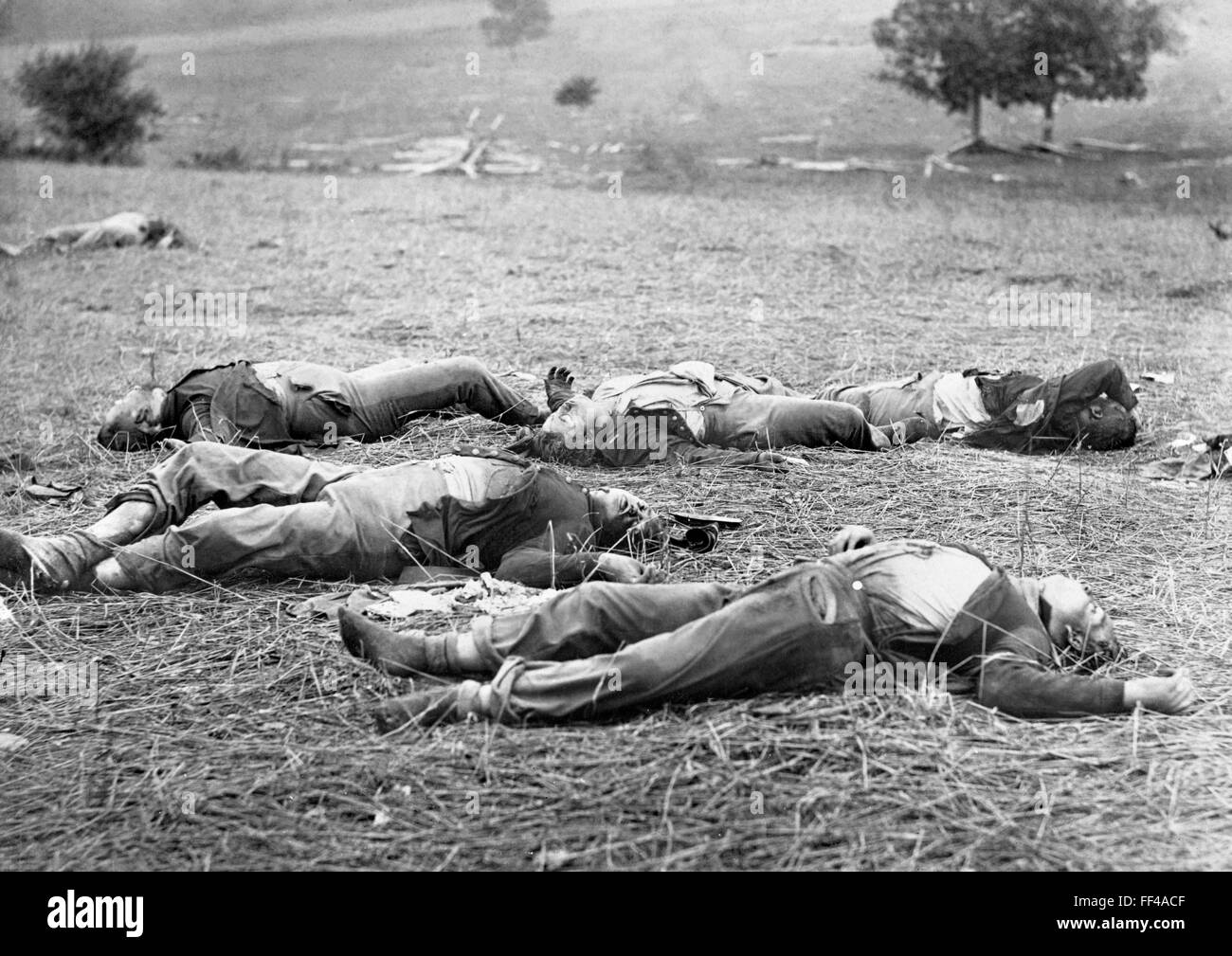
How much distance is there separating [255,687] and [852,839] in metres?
1.49

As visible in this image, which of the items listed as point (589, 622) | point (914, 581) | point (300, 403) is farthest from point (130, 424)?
point (914, 581)

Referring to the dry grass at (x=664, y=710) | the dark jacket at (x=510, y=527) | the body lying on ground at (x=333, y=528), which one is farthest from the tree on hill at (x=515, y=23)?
the dark jacket at (x=510, y=527)

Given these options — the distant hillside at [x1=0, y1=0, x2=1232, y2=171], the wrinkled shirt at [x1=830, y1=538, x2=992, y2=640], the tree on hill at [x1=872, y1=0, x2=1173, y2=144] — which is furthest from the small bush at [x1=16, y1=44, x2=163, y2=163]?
the wrinkled shirt at [x1=830, y1=538, x2=992, y2=640]

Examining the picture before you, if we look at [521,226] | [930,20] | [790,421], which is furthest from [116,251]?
[930,20]

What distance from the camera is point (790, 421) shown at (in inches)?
200

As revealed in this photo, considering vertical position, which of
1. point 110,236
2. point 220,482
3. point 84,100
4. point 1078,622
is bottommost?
point 1078,622

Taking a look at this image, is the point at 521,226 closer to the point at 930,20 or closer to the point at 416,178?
the point at 416,178

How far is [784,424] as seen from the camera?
16.7ft

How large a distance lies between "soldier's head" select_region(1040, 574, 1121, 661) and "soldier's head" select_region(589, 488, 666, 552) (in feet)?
3.87

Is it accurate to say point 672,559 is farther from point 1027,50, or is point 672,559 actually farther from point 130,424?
point 1027,50

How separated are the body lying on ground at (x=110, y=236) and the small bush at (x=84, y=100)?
702 cm

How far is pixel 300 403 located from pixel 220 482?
123 centimetres

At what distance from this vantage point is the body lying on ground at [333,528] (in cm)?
353
